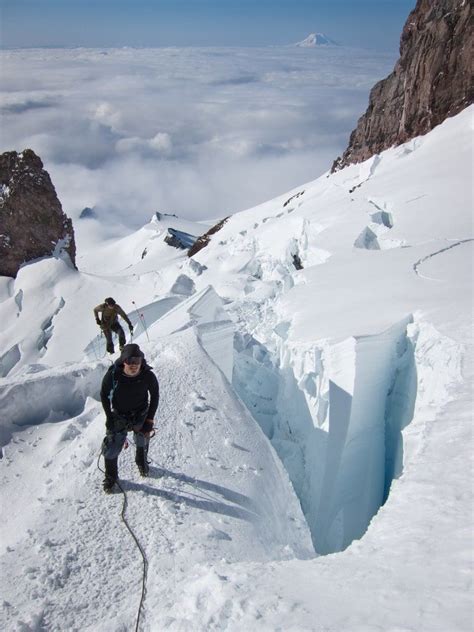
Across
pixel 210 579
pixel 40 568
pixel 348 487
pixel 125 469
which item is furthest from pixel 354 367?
pixel 40 568

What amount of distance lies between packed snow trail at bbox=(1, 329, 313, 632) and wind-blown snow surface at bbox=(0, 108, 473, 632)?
2cm

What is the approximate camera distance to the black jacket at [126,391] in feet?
15.3

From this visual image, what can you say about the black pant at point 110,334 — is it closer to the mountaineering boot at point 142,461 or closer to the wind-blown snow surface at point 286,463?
the wind-blown snow surface at point 286,463

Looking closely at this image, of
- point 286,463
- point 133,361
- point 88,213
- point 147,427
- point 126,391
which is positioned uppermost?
point 88,213

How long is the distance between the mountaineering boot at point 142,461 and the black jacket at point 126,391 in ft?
1.54

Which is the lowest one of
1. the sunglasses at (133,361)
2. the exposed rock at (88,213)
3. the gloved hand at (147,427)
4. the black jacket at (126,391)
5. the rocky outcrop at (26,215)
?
the gloved hand at (147,427)

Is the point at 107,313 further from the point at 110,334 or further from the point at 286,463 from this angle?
the point at 286,463

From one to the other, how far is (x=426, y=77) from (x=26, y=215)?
23343 mm

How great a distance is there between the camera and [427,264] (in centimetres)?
1016

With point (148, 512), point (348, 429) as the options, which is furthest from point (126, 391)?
point (348, 429)

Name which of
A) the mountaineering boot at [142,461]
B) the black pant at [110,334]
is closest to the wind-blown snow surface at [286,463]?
the mountaineering boot at [142,461]

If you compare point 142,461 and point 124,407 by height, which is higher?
point 124,407

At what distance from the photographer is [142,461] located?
5035mm

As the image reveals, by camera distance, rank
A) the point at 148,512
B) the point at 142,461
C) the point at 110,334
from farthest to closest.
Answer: the point at 110,334 < the point at 142,461 < the point at 148,512
